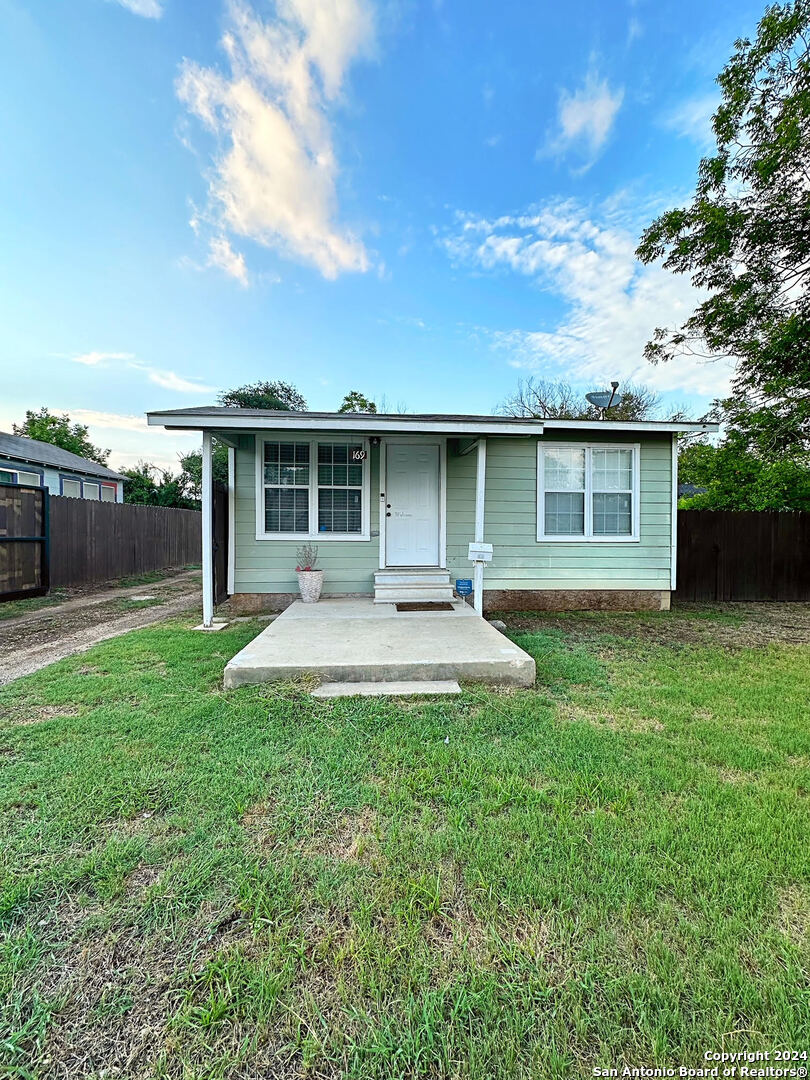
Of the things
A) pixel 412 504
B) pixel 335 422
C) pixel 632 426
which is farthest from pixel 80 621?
pixel 632 426

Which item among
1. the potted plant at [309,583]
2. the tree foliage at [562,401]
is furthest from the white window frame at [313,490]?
the tree foliage at [562,401]

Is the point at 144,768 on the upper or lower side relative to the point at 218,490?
lower

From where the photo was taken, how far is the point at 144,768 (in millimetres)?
2338

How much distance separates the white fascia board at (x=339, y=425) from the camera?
211 inches

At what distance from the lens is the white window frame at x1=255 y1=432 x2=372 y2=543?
6.36 m

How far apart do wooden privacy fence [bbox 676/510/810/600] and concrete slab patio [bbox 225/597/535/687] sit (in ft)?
17.2

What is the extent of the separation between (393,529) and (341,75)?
8514 millimetres

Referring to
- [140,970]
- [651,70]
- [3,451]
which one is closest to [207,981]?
[140,970]

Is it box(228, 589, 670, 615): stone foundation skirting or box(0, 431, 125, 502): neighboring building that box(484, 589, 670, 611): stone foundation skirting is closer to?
box(228, 589, 670, 615): stone foundation skirting

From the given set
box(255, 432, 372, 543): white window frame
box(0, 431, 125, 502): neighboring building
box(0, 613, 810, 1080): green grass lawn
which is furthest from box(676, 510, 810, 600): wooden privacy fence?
box(0, 431, 125, 502): neighboring building

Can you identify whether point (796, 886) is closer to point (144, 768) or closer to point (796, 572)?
point (144, 768)

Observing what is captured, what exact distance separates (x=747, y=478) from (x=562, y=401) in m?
13.5

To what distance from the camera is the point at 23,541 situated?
7.09m

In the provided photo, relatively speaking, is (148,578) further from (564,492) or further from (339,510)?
(564,492)
